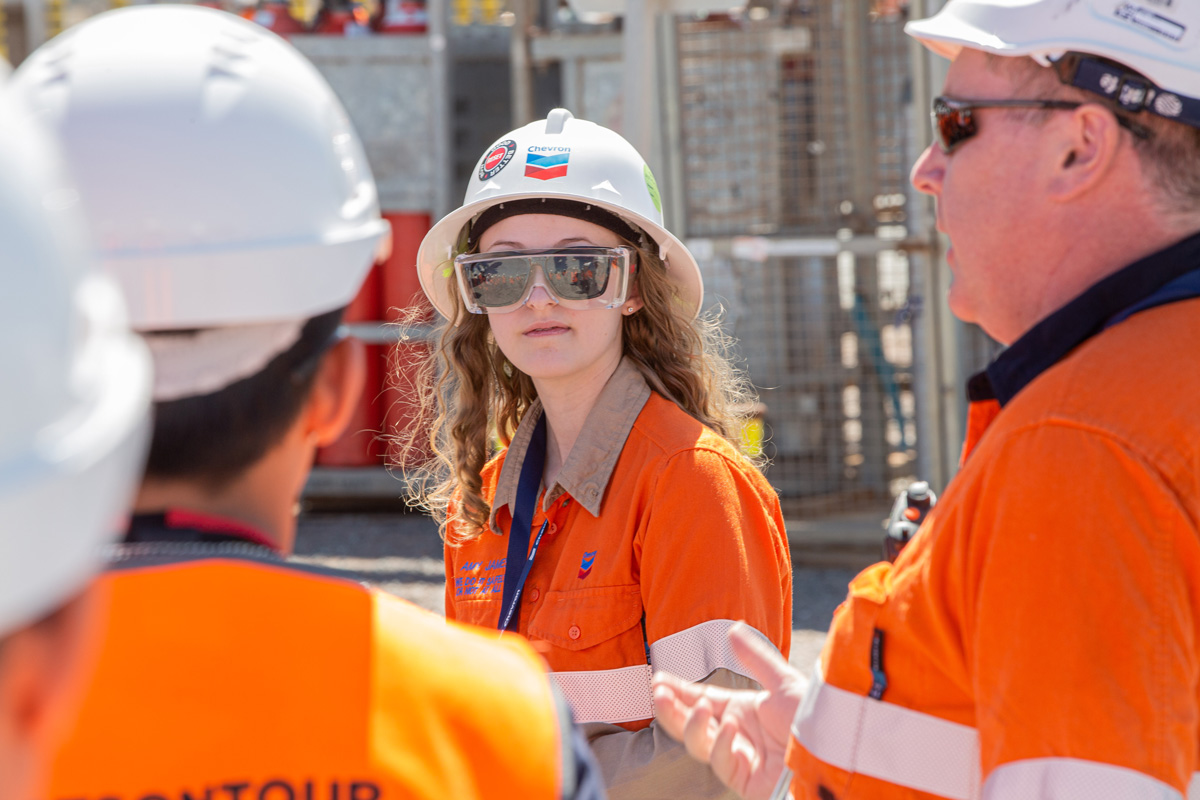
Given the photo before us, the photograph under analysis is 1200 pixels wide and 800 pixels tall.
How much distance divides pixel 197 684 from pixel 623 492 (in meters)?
1.52

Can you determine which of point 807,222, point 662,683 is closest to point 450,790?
point 662,683

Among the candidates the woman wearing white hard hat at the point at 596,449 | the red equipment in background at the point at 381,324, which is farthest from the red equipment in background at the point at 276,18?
the woman wearing white hard hat at the point at 596,449

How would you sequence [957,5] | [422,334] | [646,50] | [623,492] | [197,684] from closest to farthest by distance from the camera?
[197,684], [957,5], [623,492], [646,50], [422,334]

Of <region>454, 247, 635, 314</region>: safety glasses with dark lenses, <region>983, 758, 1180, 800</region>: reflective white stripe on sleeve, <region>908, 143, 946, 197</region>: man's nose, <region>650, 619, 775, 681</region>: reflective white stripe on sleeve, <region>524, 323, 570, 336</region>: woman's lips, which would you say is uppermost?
<region>908, 143, 946, 197</region>: man's nose

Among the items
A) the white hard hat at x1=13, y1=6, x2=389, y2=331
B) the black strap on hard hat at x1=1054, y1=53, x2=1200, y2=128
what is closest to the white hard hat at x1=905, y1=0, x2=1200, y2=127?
the black strap on hard hat at x1=1054, y1=53, x2=1200, y2=128

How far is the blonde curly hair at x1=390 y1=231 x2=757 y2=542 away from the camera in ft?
9.44

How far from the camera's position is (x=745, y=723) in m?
1.78

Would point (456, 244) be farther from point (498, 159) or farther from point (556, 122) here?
point (556, 122)

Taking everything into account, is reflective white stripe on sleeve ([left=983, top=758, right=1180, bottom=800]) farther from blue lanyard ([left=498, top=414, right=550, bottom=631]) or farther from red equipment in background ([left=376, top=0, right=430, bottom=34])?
red equipment in background ([left=376, top=0, right=430, bottom=34])

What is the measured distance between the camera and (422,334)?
682 centimetres

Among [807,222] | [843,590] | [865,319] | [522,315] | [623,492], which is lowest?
[843,590]

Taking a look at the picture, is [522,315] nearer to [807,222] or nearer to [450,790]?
[450,790]

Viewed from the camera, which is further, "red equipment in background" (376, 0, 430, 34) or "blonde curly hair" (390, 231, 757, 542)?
"red equipment in background" (376, 0, 430, 34)

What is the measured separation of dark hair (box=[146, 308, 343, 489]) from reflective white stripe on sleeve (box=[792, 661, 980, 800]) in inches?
33.0
